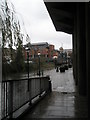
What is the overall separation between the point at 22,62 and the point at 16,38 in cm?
39

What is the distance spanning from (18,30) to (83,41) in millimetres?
7259

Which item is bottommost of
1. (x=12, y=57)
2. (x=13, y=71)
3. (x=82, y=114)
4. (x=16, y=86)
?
(x=82, y=114)

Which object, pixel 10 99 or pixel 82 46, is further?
pixel 82 46

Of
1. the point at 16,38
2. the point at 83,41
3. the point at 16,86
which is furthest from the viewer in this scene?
the point at 83,41

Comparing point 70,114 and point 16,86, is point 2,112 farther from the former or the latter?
point 70,114

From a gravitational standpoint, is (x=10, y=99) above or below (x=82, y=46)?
below

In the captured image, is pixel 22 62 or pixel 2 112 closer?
pixel 22 62

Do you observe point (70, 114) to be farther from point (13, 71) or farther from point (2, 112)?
point (13, 71)

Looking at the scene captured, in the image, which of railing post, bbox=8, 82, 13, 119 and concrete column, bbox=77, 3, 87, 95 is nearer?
railing post, bbox=8, 82, 13, 119

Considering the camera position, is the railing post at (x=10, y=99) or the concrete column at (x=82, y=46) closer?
the railing post at (x=10, y=99)

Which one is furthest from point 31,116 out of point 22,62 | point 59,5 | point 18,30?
point 59,5

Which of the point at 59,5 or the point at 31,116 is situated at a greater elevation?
the point at 59,5

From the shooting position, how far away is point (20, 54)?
332cm

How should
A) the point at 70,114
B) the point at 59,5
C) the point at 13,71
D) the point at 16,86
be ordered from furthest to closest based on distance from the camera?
the point at 59,5
the point at 70,114
the point at 16,86
the point at 13,71
